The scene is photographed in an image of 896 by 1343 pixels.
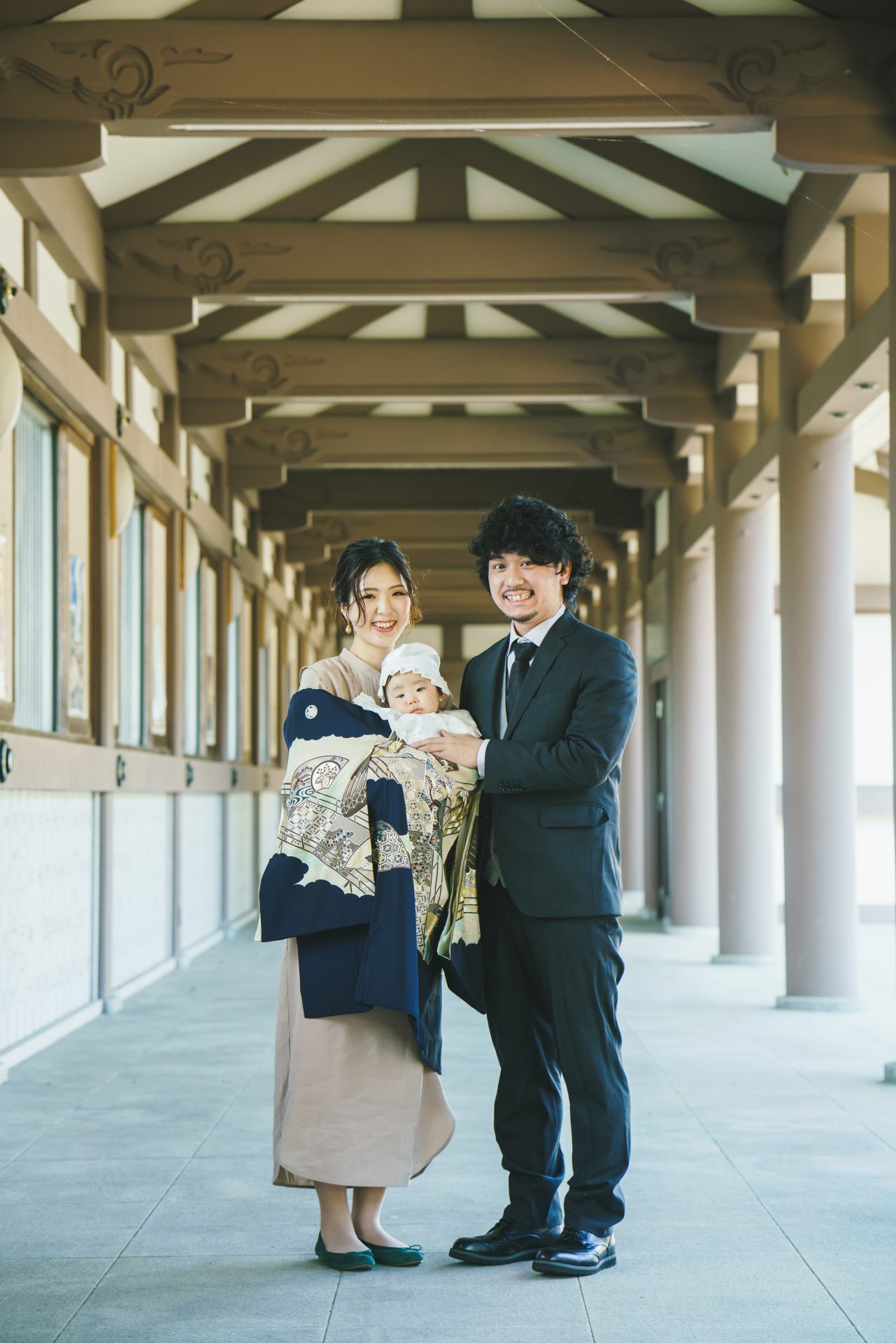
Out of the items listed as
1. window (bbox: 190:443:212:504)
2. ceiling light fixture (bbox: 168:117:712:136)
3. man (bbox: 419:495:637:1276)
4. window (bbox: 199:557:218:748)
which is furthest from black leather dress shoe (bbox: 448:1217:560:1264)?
window (bbox: 199:557:218:748)

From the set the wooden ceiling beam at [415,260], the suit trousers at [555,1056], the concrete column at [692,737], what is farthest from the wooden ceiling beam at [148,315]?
the suit trousers at [555,1056]

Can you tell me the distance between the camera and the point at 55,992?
20.8 feet

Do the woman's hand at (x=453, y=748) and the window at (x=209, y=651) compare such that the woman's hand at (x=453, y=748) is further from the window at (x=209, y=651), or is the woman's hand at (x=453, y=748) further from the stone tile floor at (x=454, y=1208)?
the window at (x=209, y=651)

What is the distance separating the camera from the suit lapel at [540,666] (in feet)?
10.1

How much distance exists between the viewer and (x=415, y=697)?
118 inches

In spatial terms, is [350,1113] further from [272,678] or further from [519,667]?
[272,678]

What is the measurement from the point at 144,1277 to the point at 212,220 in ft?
17.5

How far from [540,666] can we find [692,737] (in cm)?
793

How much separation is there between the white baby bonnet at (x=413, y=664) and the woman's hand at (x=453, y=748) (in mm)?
105

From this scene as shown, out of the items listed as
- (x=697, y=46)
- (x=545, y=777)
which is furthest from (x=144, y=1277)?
(x=697, y=46)

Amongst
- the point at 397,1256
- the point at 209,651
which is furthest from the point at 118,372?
the point at 397,1256

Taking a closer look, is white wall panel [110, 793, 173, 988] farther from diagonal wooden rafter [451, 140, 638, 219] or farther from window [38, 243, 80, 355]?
diagonal wooden rafter [451, 140, 638, 219]

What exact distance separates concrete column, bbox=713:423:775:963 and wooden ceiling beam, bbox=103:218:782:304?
6.31 feet

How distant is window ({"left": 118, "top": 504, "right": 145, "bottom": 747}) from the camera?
789cm
